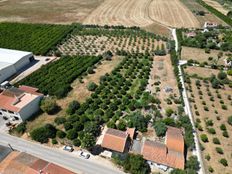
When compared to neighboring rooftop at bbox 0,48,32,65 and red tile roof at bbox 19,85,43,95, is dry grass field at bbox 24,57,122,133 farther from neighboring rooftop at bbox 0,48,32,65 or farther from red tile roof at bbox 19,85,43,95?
neighboring rooftop at bbox 0,48,32,65

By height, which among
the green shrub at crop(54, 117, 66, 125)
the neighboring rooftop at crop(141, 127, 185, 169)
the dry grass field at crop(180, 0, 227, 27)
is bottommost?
the green shrub at crop(54, 117, 66, 125)

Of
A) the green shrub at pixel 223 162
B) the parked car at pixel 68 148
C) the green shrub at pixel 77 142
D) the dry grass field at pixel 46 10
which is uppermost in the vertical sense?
the dry grass field at pixel 46 10

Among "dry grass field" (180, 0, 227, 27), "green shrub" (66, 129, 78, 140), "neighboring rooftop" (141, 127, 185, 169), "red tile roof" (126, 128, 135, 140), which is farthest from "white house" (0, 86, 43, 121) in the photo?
"dry grass field" (180, 0, 227, 27)

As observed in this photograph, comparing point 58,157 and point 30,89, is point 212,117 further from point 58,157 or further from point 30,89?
point 30,89

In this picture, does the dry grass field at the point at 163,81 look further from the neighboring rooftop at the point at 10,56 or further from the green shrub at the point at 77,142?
the neighboring rooftop at the point at 10,56

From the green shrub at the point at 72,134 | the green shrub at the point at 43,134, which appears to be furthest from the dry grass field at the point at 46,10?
the green shrub at the point at 72,134

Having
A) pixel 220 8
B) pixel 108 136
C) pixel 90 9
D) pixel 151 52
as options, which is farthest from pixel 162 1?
pixel 108 136
